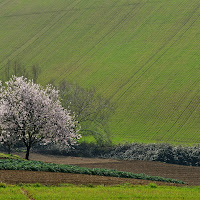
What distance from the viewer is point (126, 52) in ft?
341

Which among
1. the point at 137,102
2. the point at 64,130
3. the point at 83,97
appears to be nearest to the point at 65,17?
the point at 137,102

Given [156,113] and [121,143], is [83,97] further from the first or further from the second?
[156,113]

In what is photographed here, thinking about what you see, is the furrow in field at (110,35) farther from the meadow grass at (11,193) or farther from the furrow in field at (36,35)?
the meadow grass at (11,193)

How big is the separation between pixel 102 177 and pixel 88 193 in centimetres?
916

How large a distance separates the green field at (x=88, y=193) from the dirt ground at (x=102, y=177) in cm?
266

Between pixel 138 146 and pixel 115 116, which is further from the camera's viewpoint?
pixel 115 116

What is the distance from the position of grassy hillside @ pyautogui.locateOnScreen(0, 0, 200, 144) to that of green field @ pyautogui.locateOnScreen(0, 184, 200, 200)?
41.0m

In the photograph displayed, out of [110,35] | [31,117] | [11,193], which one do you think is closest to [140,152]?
[31,117]

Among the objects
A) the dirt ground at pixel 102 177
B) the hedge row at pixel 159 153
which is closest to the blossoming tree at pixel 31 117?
the dirt ground at pixel 102 177

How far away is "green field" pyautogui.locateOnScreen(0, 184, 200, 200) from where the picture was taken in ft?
77.5

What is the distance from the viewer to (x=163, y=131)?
72062mm

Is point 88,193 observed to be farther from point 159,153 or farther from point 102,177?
point 159,153

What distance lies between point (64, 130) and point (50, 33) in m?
73.7

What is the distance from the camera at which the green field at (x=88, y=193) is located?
77.5ft
